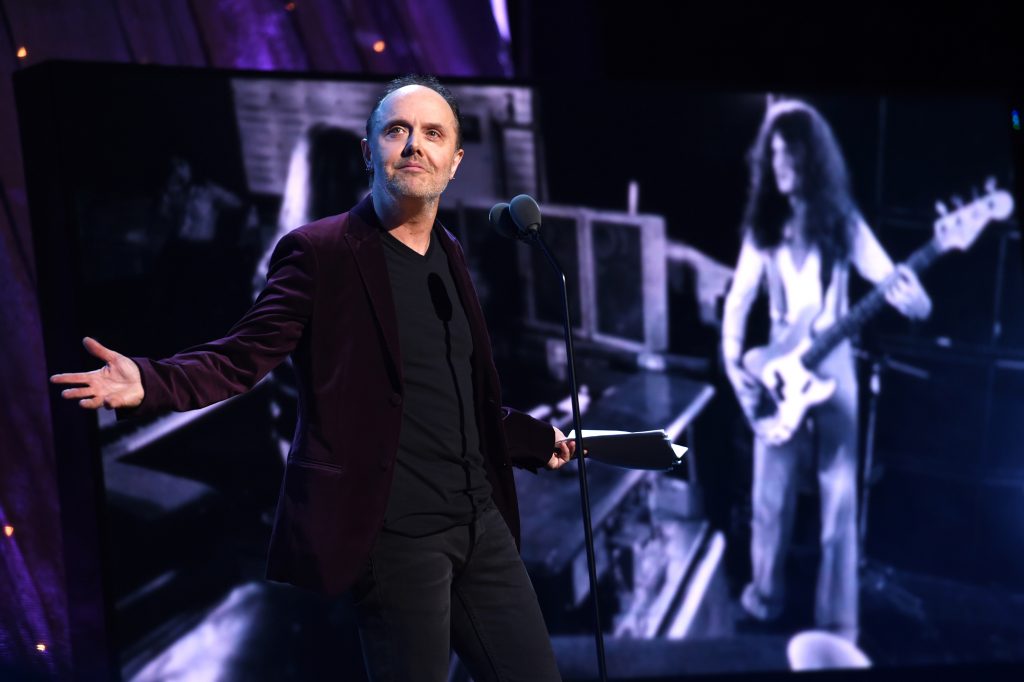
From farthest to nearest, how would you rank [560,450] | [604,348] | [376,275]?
[604,348]
[560,450]
[376,275]

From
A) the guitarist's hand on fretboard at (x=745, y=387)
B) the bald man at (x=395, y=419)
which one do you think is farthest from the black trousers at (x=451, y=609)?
the guitarist's hand on fretboard at (x=745, y=387)

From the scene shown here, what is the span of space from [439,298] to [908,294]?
8.57ft

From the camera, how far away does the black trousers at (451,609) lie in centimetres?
156

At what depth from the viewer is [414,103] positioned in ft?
5.68

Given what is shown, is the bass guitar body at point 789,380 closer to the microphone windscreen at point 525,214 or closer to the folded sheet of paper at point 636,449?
the folded sheet of paper at point 636,449

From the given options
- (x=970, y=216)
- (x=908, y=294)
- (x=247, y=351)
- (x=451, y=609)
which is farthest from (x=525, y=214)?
(x=970, y=216)

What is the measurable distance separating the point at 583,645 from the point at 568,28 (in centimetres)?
241

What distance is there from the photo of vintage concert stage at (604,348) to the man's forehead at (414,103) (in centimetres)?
146

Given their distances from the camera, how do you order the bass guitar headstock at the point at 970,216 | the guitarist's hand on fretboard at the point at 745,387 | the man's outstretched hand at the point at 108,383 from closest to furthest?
the man's outstretched hand at the point at 108,383
the guitarist's hand on fretboard at the point at 745,387
the bass guitar headstock at the point at 970,216

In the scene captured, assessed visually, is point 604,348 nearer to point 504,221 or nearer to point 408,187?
point 504,221

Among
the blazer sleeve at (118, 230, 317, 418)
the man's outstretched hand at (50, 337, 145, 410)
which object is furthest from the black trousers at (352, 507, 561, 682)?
the man's outstretched hand at (50, 337, 145, 410)

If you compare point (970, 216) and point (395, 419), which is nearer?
point (395, 419)

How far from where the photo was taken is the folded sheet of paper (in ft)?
6.15

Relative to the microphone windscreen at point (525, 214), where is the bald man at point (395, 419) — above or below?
below
